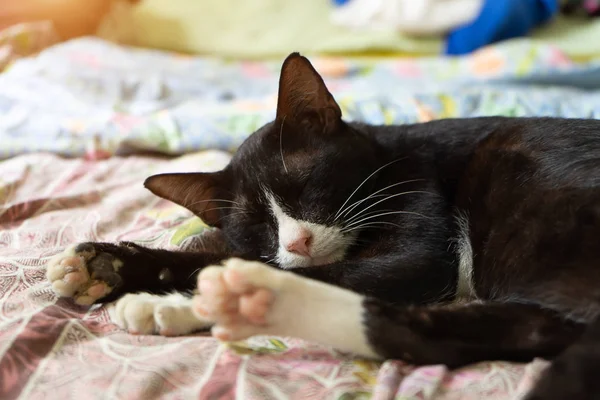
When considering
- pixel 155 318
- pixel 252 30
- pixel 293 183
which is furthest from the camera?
pixel 252 30

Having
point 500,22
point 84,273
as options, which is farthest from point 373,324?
point 500,22

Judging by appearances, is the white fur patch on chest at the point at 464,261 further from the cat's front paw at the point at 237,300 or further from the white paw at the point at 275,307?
the cat's front paw at the point at 237,300

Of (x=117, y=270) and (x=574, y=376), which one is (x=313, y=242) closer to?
(x=117, y=270)

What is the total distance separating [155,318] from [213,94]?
153cm

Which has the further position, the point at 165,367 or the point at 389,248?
the point at 389,248

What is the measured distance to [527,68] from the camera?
2111mm

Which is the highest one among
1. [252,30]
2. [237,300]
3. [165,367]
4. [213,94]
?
[252,30]

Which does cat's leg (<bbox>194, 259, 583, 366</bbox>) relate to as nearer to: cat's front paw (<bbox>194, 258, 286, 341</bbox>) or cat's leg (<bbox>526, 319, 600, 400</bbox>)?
cat's front paw (<bbox>194, 258, 286, 341</bbox>)

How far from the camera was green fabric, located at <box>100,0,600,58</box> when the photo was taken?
2.74m

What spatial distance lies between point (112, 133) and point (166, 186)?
675mm

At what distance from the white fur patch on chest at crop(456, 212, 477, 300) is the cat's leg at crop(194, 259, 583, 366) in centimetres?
22

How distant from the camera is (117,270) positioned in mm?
1044

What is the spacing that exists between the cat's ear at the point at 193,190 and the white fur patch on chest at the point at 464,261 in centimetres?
53

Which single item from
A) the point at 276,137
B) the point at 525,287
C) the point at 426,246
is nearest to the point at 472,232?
the point at 426,246
